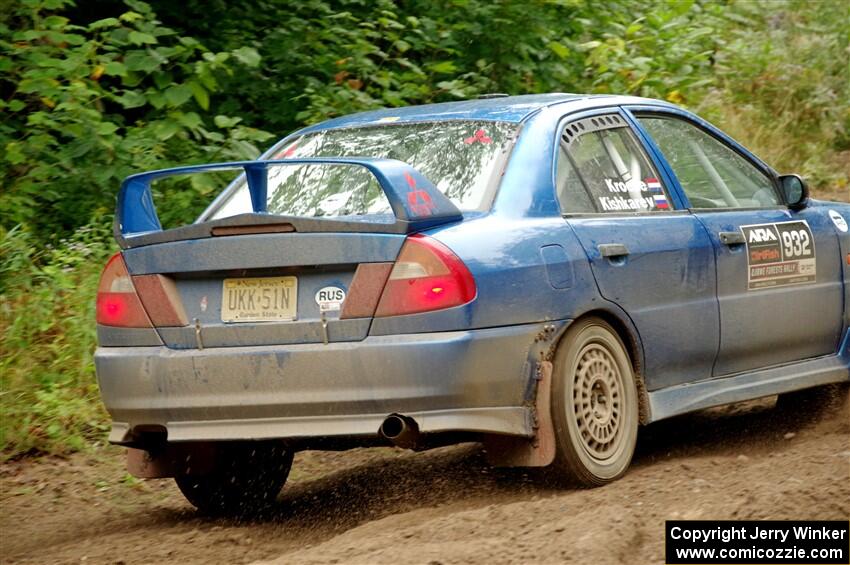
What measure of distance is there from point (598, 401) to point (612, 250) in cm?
59

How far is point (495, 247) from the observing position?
5.02m

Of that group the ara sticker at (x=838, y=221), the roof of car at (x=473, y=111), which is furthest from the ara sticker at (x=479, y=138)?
the ara sticker at (x=838, y=221)

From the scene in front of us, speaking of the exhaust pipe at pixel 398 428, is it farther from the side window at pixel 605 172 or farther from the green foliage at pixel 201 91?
the green foliage at pixel 201 91

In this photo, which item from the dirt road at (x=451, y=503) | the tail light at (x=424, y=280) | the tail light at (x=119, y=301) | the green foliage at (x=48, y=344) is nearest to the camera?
the dirt road at (x=451, y=503)

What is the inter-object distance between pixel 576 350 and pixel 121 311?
5.63 ft

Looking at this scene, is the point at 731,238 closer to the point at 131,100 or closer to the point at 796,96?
the point at 131,100

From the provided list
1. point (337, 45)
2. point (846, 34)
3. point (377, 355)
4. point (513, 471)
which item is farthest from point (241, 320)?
point (846, 34)

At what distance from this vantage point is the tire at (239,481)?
19.2 ft

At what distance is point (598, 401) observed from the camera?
5.48 m

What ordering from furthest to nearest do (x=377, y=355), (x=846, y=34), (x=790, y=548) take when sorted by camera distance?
(x=846, y=34), (x=377, y=355), (x=790, y=548)

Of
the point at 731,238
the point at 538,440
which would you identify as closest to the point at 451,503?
the point at 538,440

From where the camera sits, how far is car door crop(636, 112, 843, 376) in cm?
624

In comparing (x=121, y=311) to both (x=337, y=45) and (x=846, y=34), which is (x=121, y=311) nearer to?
(x=337, y=45)

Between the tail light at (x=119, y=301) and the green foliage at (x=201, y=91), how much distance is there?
1.83 m
